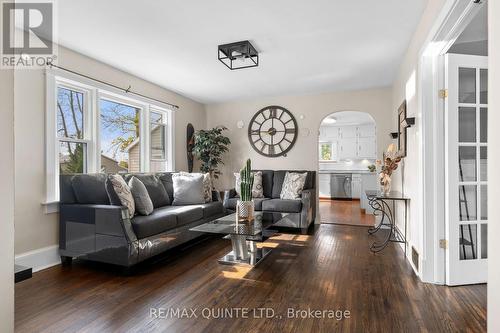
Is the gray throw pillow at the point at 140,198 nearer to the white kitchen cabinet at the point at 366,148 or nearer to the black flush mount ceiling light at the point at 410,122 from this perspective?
the black flush mount ceiling light at the point at 410,122

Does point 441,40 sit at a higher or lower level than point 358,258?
higher

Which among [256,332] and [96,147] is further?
[96,147]

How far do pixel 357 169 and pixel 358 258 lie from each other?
5.98 meters

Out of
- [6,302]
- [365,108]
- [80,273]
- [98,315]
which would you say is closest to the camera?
A: [6,302]

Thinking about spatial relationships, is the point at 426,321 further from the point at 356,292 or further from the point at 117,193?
the point at 117,193

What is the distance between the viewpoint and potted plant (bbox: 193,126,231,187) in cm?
521

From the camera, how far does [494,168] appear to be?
3.73 ft

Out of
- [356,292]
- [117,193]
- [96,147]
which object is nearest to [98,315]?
[117,193]

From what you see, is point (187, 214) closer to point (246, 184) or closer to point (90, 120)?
point (246, 184)

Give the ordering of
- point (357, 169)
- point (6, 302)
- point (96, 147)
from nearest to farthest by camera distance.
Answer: point (6, 302), point (96, 147), point (357, 169)

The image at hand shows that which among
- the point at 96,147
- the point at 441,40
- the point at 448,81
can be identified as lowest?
the point at 96,147

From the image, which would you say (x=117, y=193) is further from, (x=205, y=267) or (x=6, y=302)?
(x=6, y=302)

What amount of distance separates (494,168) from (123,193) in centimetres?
294

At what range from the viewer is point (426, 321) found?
6.02 ft
